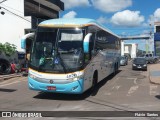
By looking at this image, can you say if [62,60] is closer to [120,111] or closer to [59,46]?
[59,46]

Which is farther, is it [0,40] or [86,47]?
[0,40]

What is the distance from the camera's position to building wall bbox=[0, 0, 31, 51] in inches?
1479

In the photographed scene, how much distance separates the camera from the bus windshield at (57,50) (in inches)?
523

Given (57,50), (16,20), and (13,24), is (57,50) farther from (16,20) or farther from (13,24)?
(13,24)


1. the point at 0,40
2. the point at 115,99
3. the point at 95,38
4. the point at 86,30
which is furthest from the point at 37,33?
the point at 0,40

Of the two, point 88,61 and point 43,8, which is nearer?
point 88,61

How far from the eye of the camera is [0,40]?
39.3m

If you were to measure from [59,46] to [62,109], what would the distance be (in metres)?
3.02

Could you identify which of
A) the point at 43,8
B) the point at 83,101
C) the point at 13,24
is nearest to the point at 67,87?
the point at 83,101

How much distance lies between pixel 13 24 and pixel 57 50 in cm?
2591

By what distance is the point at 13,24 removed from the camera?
3819cm

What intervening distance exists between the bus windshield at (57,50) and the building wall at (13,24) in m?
24.0

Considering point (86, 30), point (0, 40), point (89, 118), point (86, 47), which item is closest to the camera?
point (89, 118)

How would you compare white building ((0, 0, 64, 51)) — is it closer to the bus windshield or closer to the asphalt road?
the asphalt road
